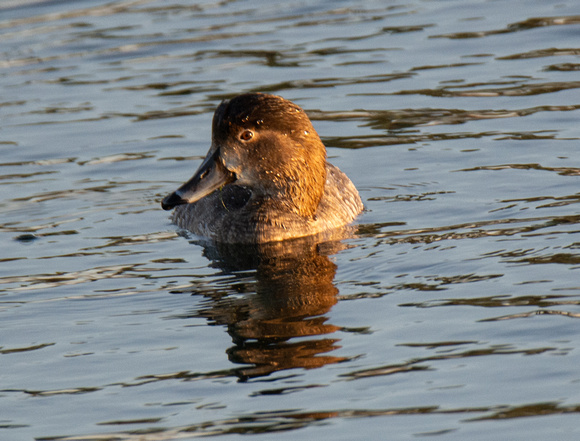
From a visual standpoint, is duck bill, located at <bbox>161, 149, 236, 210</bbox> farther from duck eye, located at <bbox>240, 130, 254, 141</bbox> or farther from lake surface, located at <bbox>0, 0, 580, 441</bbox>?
lake surface, located at <bbox>0, 0, 580, 441</bbox>

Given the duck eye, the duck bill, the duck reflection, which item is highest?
the duck eye

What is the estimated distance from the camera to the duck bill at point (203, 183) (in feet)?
30.8

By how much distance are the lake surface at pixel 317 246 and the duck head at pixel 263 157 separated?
0.60 metres

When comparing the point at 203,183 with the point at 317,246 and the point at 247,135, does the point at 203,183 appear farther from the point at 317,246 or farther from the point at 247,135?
the point at 317,246

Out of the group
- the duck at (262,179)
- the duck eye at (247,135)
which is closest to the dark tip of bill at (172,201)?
the duck at (262,179)

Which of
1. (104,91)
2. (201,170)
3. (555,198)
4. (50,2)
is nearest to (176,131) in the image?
(104,91)

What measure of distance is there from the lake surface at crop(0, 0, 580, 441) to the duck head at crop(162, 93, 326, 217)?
1.96 ft

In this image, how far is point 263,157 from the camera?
9.78 m

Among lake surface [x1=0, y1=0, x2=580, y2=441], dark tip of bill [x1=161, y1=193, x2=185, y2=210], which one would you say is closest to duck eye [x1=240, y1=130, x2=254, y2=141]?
dark tip of bill [x1=161, y1=193, x2=185, y2=210]

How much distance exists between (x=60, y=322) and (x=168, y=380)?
152cm

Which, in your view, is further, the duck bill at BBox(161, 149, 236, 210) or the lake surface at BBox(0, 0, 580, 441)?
the duck bill at BBox(161, 149, 236, 210)

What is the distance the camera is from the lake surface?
6.18 m

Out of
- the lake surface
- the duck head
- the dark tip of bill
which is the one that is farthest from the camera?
the duck head

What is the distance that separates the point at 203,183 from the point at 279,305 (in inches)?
80.7
